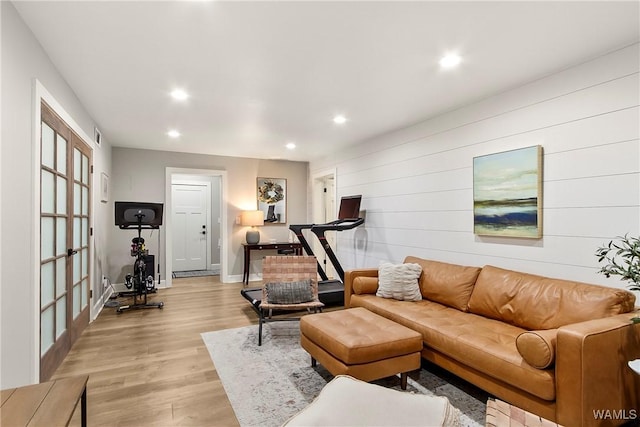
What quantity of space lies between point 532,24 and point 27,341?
3.74 m

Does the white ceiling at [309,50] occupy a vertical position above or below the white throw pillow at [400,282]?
above

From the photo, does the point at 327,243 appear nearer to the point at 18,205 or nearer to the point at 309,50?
the point at 309,50

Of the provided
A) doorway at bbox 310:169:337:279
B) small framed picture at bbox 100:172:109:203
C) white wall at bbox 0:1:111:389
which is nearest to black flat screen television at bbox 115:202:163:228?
small framed picture at bbox 100:172:109:203

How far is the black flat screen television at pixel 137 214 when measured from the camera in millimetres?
4730

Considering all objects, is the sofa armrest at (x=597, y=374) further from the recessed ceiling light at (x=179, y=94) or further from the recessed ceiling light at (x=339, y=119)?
the recessed ceiling light at (x=179, y=94)

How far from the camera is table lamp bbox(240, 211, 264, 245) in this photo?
21.2 ft

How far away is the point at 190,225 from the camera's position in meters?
7.88

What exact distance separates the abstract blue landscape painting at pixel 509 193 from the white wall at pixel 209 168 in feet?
14.1

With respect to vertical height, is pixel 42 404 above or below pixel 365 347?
above

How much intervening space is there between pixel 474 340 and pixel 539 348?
460 millimetres

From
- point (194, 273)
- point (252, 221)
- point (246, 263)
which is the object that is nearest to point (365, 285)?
point (246, 263)

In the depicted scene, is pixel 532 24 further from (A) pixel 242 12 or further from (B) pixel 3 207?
(B) pixel 3 207

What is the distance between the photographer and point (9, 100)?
6.13 feet

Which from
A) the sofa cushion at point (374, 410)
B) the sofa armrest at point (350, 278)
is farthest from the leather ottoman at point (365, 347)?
the sofa armrest at point (350, 278)
